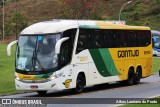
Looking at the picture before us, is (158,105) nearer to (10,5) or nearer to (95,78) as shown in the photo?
(95,78)

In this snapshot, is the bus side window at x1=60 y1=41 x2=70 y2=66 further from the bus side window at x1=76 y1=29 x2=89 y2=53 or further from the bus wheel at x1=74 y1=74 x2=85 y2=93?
the bus wheel at x1=74 y1=74 x2=85 y2=93

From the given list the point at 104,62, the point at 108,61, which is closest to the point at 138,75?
the point at 108,61

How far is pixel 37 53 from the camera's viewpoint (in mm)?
21734

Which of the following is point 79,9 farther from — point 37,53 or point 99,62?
point 37,53

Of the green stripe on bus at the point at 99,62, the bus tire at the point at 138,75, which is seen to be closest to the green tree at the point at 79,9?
the bus tire at the point at 138,75

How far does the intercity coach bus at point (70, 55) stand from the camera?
21594 millimetres

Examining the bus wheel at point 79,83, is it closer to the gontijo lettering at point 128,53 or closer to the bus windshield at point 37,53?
the bus windshield at point 37,53

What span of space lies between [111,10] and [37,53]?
78.6 metres

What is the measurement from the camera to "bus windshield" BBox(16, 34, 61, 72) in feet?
70.9

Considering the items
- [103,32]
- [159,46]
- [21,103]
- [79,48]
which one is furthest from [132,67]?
[159,46]

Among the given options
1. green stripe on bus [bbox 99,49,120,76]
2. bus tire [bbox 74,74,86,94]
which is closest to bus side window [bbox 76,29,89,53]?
bus tire [bbox 74,74,86,94]

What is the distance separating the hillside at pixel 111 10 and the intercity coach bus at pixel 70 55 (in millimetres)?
56645

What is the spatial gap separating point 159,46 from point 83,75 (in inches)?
1629

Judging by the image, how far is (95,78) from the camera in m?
24.6
